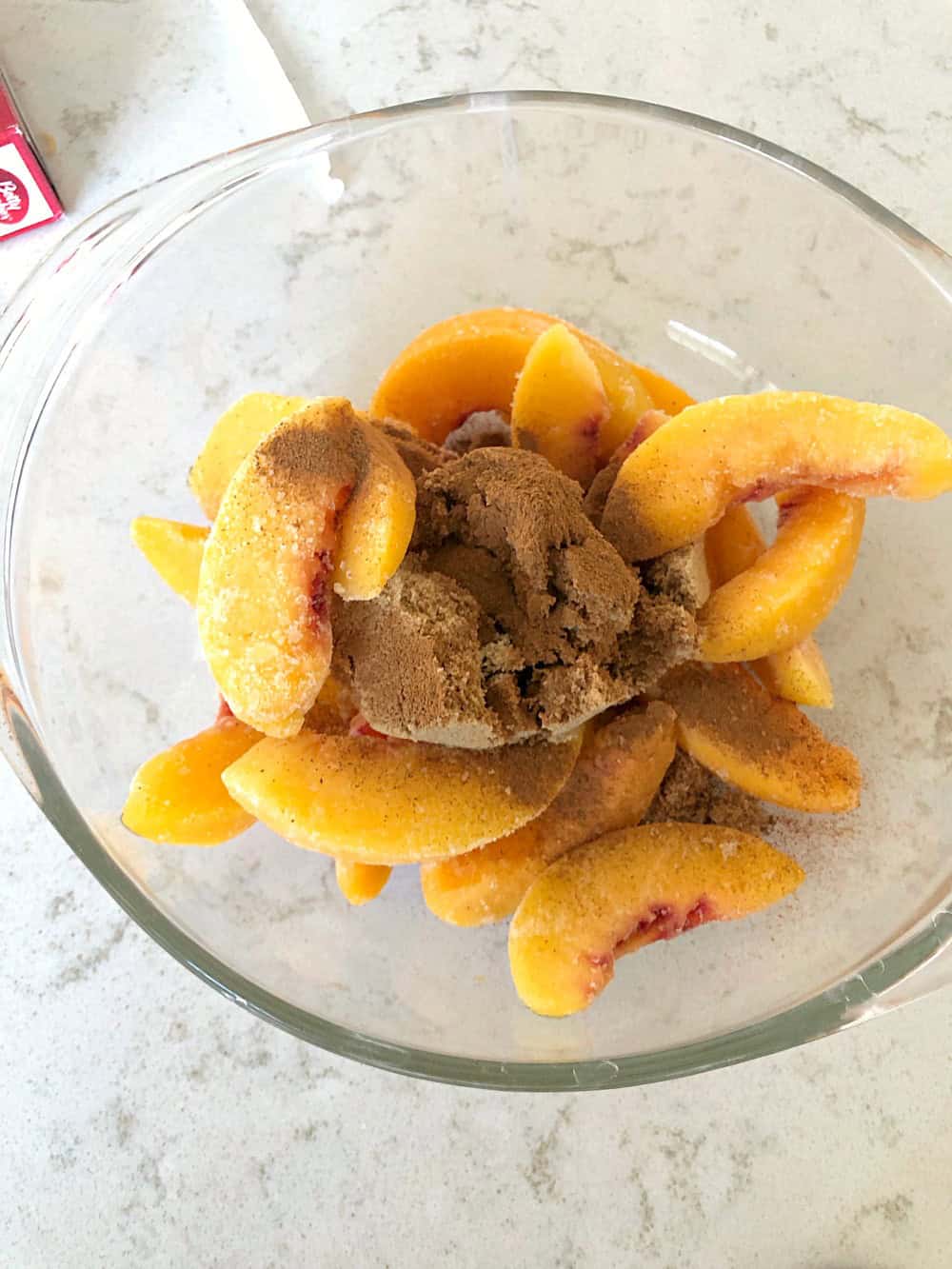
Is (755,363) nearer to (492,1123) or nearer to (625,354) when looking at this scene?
(625,354)

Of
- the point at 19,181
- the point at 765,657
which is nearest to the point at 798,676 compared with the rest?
the point at 765,657

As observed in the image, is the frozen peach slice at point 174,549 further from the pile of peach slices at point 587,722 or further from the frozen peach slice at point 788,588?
the frozen peach slice at point 788,588

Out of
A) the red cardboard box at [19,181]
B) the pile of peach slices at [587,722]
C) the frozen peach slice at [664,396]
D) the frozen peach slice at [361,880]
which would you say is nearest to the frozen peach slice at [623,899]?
the pile of peach slices at [587,722]

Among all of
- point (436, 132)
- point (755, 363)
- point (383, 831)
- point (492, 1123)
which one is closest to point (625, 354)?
point (755, 363)

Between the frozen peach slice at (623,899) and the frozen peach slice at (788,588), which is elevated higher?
the frozen peach slice at (788,588)

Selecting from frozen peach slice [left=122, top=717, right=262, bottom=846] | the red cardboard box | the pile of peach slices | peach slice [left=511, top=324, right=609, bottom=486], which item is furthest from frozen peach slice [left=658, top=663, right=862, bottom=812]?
the red cardboard box

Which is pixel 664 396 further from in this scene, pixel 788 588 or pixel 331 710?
pixel 331 710
